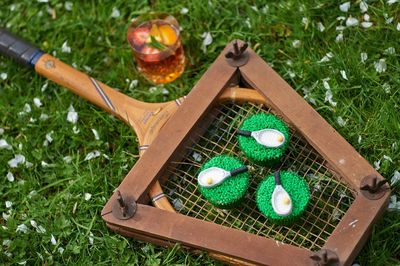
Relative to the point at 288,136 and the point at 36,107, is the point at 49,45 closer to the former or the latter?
the point at 36,107

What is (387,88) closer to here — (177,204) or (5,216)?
(177,204)

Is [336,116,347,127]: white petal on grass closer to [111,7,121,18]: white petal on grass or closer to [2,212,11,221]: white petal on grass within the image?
[111,7,121,18]: white petal on grass

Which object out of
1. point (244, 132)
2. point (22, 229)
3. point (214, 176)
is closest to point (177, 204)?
point (214, 176)

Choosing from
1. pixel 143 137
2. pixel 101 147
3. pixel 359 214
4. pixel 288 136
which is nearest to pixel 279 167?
pixel 288 136

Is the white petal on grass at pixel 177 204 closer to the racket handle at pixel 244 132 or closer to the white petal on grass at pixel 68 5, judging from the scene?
the racket handle at pixel 244 132

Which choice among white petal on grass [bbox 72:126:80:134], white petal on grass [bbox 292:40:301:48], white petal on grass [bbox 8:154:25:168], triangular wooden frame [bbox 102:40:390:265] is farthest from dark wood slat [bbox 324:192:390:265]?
white petal on grass [bbox 8:154:25:168]

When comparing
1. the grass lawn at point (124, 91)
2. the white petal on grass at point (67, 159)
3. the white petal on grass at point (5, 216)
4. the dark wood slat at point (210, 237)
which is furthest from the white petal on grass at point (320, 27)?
the white petal on grass at point (5, 216)
